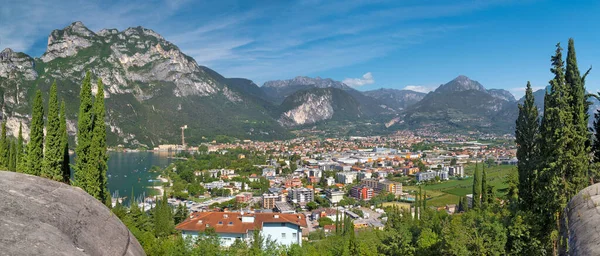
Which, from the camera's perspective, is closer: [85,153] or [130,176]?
[85,153]

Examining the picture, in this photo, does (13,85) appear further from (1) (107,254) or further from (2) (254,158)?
(1) (107,254)

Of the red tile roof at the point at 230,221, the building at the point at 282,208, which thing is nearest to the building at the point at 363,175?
the building at the point at 282,208

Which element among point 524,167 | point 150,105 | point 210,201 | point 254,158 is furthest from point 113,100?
point 524,167

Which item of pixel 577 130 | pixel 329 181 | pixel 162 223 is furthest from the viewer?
pixel 329 181

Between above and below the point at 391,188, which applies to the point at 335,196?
below

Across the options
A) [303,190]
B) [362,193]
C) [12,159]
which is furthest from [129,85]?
[12,159]

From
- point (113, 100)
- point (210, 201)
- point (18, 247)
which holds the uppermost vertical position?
point (113, 100)

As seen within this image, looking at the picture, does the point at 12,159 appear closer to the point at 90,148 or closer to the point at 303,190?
the point at 90,148
